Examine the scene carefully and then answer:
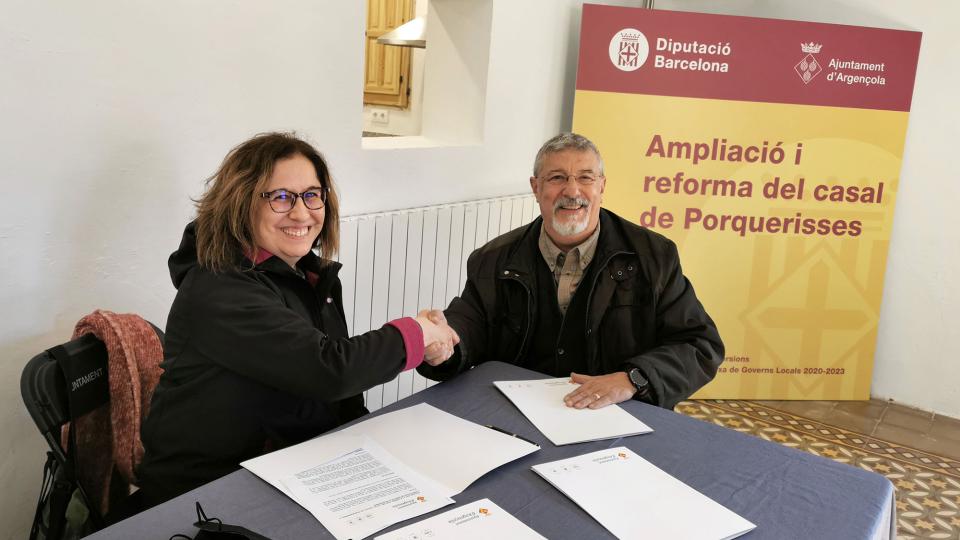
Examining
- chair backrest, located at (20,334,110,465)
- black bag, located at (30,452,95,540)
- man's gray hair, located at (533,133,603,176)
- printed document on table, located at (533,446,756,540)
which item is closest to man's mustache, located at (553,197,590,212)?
man's gray hair, located at (533,133,603,176)

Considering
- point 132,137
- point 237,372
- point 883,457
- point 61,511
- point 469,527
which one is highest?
point 132,137

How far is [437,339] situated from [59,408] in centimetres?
80

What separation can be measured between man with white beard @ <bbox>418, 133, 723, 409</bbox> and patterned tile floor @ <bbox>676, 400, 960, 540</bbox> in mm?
1480

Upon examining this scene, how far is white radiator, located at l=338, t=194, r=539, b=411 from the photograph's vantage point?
9.84 ft

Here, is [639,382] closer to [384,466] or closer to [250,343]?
[384,466]

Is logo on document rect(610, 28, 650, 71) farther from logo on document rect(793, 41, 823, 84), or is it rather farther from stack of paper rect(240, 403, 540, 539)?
stack of paper rect(240, 403, 540, 539)

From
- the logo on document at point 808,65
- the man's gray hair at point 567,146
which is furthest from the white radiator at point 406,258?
the logo on document at point 808,65

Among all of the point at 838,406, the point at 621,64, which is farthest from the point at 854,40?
the point at 838,406

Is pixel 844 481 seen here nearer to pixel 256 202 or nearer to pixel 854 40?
pixel 256 202

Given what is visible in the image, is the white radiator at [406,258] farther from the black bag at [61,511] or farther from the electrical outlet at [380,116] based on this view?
the electrical outlet at [380,116]

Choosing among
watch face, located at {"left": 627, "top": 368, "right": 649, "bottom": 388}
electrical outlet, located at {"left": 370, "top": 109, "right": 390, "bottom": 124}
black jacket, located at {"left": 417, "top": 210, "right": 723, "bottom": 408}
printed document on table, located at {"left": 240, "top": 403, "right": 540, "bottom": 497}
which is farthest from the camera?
electrical outlet, located at {"left": 370, "top": 109, "right": 390, "bottom": 124}

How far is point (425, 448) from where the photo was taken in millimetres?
1535

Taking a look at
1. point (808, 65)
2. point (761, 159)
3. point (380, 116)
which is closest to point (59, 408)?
point (761, 159)

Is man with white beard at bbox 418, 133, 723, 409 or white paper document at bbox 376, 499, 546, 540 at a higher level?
man with white beard at bbox 418, 133, 723, 409
